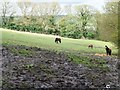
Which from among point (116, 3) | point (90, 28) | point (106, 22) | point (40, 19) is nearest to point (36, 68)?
point (40, 19)

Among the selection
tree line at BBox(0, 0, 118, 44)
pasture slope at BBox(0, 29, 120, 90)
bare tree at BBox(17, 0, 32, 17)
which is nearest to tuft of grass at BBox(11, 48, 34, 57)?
pasture slope at BBox(0, 29, 120, 90)

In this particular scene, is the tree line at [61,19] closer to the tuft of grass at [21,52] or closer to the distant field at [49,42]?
the distant field at [49,42]

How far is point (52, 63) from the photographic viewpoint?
10.6 feet

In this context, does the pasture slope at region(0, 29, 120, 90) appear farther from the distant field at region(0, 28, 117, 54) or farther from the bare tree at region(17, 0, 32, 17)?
the bare tree at region(17, 0, 32, 17)

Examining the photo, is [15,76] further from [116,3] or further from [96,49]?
[116,3]

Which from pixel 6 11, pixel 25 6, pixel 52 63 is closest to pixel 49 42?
pixel 52 63

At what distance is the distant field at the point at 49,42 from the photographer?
10.4 feet

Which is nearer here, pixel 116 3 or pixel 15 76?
pixel 15 76

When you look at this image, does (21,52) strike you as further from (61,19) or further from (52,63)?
(61,19)

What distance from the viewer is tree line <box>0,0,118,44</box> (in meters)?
3.21

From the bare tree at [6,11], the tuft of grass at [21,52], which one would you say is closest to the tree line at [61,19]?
the bare tree at [6,11]

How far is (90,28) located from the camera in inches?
130

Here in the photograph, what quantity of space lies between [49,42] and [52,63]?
247 millimetres

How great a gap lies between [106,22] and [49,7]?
2.31 feet
